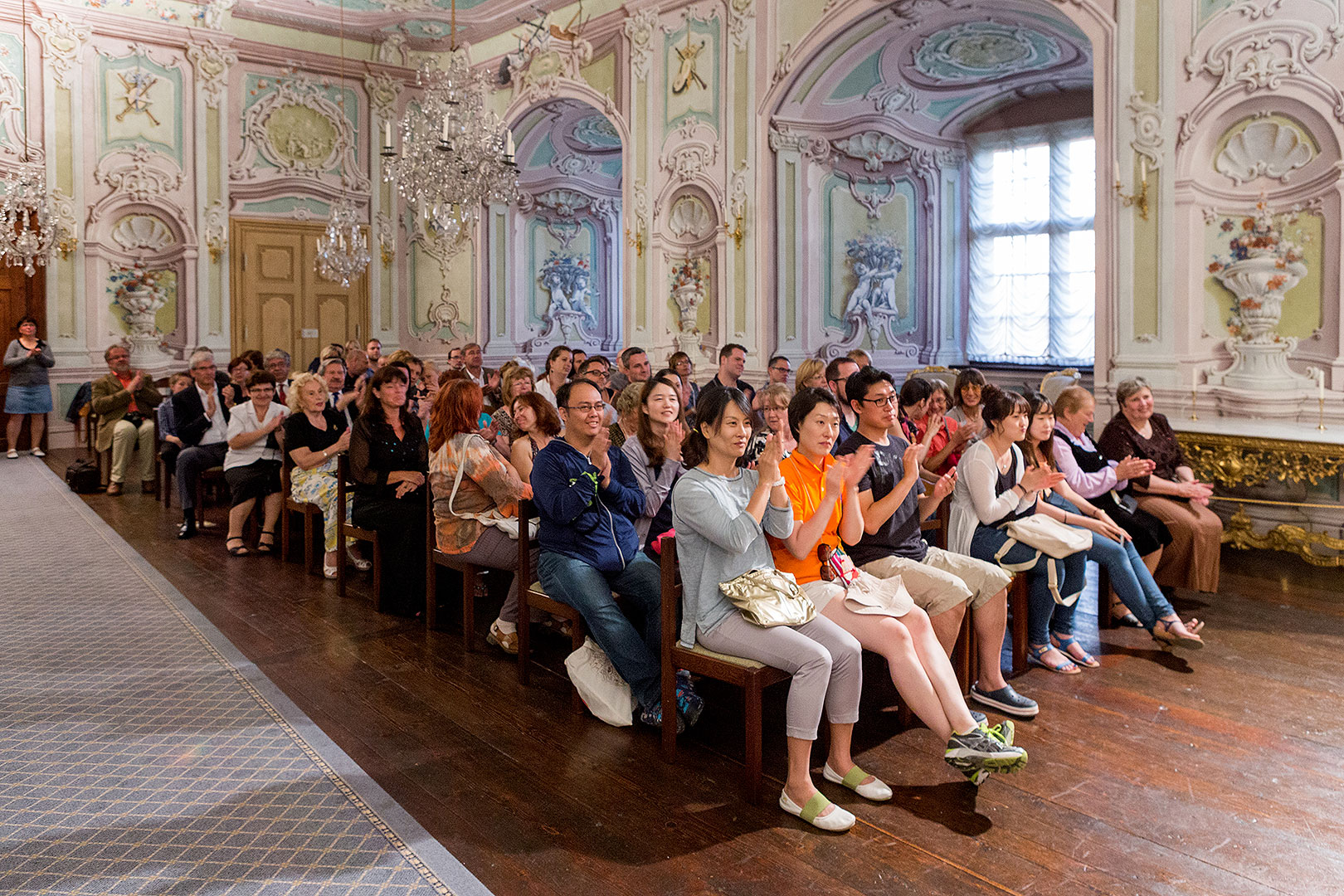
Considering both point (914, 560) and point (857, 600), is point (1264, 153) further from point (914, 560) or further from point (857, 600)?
point (857, 600)

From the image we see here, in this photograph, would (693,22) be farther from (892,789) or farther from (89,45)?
(892,789)

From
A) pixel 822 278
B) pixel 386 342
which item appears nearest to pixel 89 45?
pixel 386 342

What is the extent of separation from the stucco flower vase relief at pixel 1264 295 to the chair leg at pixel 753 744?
460cm

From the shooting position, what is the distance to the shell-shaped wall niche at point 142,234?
1107cm

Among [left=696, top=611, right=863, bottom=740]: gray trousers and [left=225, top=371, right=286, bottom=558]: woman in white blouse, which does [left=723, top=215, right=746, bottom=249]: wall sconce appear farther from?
[left=696, top=611, right=863, bottom=740]: gray trousers

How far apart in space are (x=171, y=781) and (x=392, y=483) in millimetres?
2063

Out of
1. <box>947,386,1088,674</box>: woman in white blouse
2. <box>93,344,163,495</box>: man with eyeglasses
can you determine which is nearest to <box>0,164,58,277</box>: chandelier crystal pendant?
<box>93,344,163,495</box>: man with eyeglasses

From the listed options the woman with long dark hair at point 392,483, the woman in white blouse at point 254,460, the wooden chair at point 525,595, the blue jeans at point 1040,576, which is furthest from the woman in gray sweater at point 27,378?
the blue jeans at point 1040,576

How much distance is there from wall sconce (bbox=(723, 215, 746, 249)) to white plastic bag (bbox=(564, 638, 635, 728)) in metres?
6.20

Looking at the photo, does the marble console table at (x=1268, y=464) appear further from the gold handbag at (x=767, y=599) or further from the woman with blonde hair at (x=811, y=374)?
the gold handbag at (x=767, y=599)

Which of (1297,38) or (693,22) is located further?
(693,22)

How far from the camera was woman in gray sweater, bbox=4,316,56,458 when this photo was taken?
9906 mm

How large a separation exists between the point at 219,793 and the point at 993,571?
8.23 ft

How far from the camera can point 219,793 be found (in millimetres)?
2842
